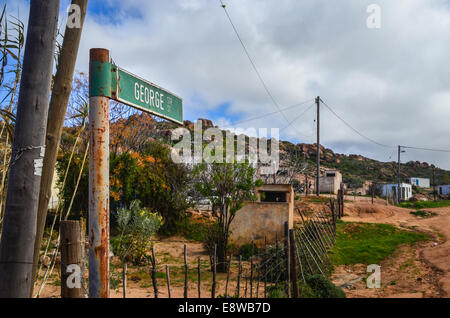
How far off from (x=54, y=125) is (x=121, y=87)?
2.37 ft

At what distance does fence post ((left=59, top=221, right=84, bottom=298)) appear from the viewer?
2.55 meters

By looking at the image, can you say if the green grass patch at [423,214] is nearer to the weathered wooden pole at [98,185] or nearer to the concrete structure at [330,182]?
the concrete structure at [330,182]

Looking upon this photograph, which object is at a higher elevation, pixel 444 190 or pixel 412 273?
pixel 444 190

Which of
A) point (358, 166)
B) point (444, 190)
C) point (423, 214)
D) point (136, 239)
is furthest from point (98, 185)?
point (358, 166)

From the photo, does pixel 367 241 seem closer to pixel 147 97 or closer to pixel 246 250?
pixel 246 250

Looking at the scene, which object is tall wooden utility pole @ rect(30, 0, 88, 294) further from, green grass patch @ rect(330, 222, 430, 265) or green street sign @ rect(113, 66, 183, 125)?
green grass patch @ rect(330, 222, 430, 265)

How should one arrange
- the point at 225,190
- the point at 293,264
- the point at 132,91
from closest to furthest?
the point at 132,91, the point at 293,264, the point at 225,190

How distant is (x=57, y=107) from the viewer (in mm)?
2758

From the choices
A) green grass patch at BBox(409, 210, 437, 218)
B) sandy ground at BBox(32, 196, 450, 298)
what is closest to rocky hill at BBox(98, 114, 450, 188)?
green grass patch at BBox(409, 210, 437, 218)

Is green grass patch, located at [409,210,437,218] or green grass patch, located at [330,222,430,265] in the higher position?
green grass patch, located at [409,210,437,218]

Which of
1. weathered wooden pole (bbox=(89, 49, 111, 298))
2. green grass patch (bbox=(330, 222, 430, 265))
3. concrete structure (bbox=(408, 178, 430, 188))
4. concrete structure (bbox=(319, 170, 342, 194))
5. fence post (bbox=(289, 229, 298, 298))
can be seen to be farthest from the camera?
concrete structure (bbox=(408, 178, 430, 188))

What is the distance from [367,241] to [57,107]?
549 inches

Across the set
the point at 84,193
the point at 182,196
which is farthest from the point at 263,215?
the point at 84,193
